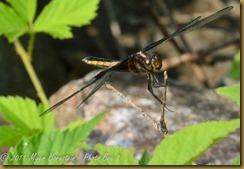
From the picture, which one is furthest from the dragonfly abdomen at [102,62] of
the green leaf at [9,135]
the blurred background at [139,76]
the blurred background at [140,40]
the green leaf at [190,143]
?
the blurred background at [140,40]

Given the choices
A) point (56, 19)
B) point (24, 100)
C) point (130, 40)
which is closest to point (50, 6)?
point (56, 19)

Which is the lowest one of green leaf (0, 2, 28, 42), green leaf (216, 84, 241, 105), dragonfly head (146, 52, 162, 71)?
green leaf (216, 84, 241, 105)

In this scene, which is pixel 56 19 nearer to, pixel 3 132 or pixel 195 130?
pixel 3 132

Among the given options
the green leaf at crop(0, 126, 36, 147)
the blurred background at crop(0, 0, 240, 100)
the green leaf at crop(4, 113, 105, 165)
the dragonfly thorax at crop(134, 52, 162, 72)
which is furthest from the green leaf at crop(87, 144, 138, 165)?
the blurred background at crop(0, 0, 240, 100)

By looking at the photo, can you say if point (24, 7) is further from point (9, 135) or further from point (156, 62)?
point (156, 62)

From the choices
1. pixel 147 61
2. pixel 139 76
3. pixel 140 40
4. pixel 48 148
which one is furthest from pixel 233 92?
pixel 140 40

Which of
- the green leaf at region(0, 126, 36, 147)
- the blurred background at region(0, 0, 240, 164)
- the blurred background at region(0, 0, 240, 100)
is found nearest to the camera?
the green leaf at region(0, 126, 36, 147)

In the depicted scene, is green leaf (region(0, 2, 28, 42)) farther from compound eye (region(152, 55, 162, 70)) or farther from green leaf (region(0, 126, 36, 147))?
compound eye (region(152, 55, 162, 70))
